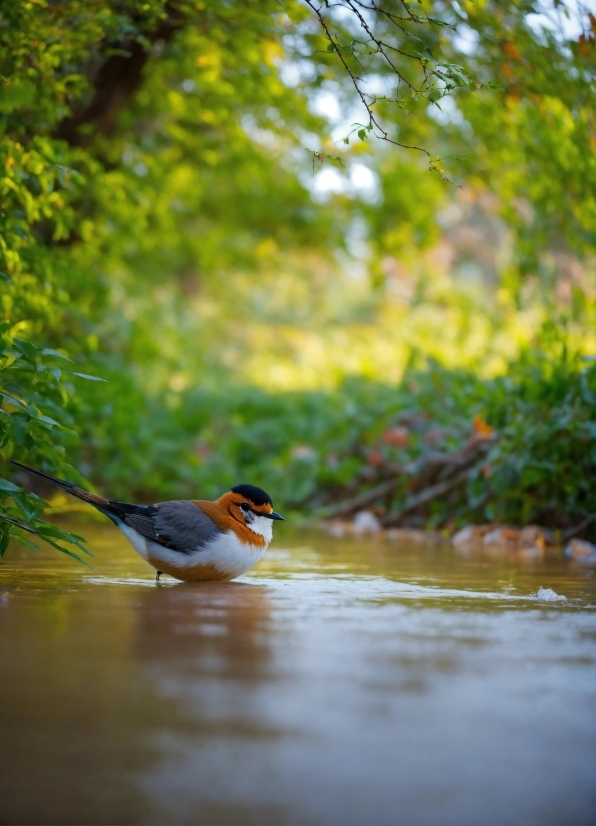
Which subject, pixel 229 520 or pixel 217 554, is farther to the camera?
pixel 229 520

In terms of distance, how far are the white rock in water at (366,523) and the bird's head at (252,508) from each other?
3977 millimetres

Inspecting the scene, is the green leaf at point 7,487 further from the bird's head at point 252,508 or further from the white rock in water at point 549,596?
the white rock in water at point 549,596

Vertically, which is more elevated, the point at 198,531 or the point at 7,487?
the point at 7,487

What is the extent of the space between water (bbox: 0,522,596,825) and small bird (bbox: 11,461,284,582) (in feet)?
1.13

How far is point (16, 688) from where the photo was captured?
2506 mm

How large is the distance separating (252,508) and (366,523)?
434 centimetres

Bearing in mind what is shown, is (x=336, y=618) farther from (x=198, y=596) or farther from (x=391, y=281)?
(x=391, y=281)

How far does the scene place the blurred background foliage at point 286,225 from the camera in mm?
5281

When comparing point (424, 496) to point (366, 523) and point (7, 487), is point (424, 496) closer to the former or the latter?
point (366, 523)

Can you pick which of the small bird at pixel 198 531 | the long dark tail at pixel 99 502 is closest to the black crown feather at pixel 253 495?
the small bird at pixel 198 531

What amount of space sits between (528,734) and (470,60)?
282 inches

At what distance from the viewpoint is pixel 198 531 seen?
452cm

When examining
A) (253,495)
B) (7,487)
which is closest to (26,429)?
(7,487)

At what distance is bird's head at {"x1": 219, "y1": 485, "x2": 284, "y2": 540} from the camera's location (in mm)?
4781
